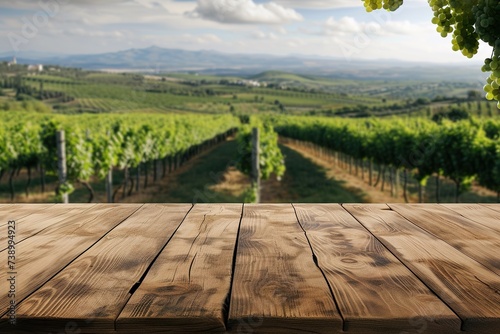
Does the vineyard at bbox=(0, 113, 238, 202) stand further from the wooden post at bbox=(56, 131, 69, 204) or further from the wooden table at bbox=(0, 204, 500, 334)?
the wooden table at bbox=(0, 204, 500, 334)

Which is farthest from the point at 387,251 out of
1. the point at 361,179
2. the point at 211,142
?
the point at 211,142

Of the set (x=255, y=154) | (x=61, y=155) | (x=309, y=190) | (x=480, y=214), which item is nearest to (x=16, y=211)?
(x=480, y=214)

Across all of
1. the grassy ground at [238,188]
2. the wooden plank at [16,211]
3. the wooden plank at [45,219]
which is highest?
the wooden plank at [45,219]

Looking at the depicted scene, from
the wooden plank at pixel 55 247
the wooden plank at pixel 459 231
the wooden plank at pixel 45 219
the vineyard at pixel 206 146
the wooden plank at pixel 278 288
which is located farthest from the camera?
the vineyard at pixel 206 146

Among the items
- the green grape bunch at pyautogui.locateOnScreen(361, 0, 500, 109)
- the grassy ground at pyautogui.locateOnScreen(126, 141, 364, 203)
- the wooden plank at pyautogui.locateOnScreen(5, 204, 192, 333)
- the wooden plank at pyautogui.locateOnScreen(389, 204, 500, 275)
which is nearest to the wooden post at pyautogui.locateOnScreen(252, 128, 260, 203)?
the grassy ground at pyautogui.locateOnScreen(126, 141, 364, 203)

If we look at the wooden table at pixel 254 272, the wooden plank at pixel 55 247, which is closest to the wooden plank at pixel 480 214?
the wooden table at pixel 254 272

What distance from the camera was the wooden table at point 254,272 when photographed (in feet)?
3.78

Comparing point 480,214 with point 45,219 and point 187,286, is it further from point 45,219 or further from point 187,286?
point 45,219

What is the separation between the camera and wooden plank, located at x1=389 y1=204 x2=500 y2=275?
67.3 inches

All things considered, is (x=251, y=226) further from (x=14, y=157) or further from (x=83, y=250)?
(x=14, y=157)

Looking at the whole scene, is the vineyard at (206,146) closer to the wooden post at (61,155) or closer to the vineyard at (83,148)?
the vineyard at (83,148)

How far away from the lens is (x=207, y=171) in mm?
23859

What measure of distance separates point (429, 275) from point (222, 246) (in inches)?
28.2

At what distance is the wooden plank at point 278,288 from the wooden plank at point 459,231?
22.6 inches
